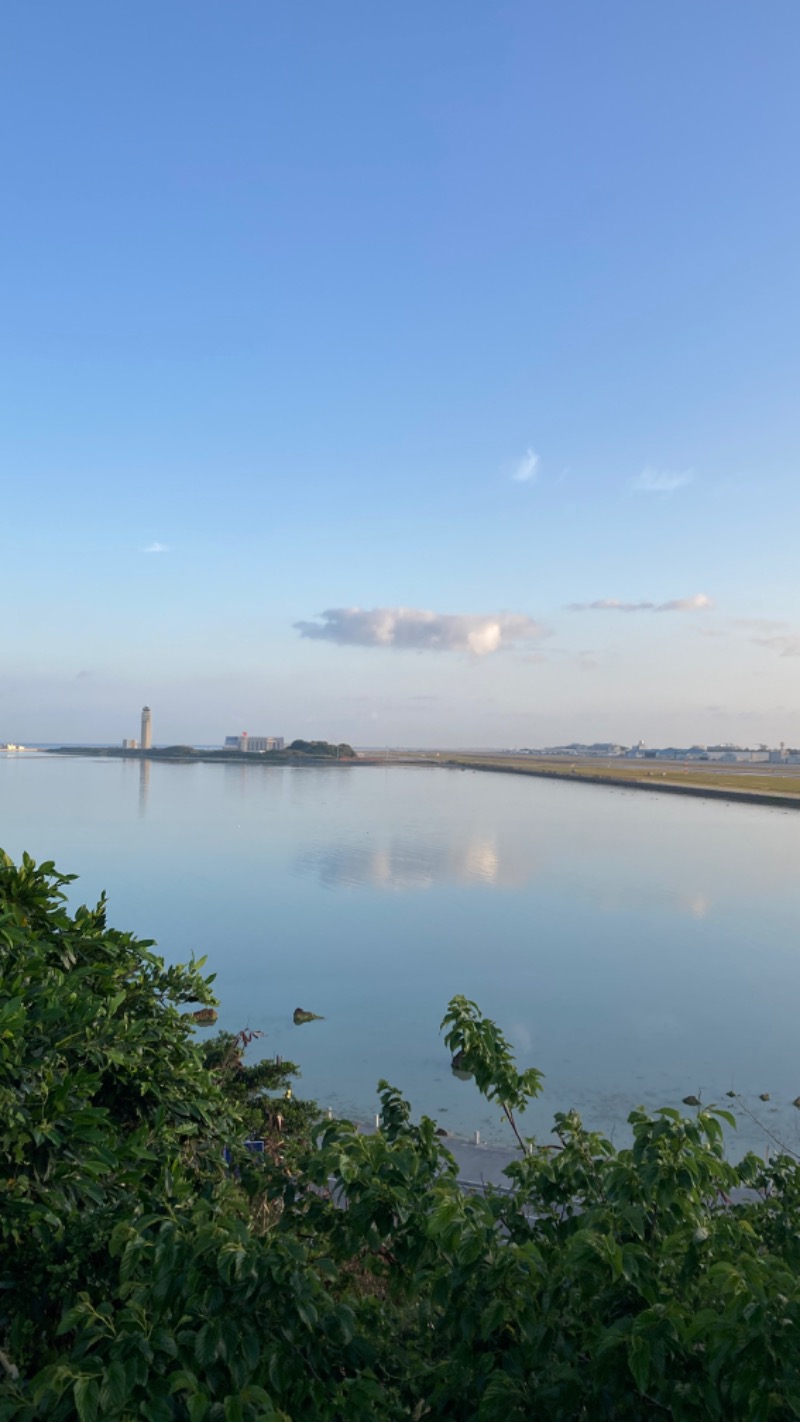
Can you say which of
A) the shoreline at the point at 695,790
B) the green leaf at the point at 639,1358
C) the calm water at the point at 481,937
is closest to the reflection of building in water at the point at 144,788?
the calm water at the point at 481,937

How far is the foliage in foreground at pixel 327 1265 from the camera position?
2.87 metres

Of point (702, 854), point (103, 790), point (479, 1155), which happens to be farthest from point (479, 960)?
point (103, 790)

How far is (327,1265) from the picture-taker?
327cm

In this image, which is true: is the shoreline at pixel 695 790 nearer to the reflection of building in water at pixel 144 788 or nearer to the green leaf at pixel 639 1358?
the reflection of building in water at pixel 144 788

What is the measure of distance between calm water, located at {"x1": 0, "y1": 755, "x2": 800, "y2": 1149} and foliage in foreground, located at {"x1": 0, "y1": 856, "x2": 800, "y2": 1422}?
20.9 feet

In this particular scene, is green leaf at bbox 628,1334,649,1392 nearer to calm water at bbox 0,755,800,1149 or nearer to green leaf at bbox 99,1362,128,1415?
green leaf at bbox 99,1362,128,1415

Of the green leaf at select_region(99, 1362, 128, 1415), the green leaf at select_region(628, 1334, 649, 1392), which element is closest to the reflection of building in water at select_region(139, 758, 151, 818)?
the green leaf at select_region(99, 1362, 128, 1415)

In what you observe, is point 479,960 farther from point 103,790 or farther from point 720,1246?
point 103,790

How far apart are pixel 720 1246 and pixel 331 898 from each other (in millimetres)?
37952

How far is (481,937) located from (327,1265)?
31.2 metres

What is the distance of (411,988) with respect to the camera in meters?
26.8

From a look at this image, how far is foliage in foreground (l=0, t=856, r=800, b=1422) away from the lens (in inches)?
113

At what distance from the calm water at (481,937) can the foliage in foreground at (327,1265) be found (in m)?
6.37

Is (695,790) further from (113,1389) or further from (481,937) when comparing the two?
(113,1389)
